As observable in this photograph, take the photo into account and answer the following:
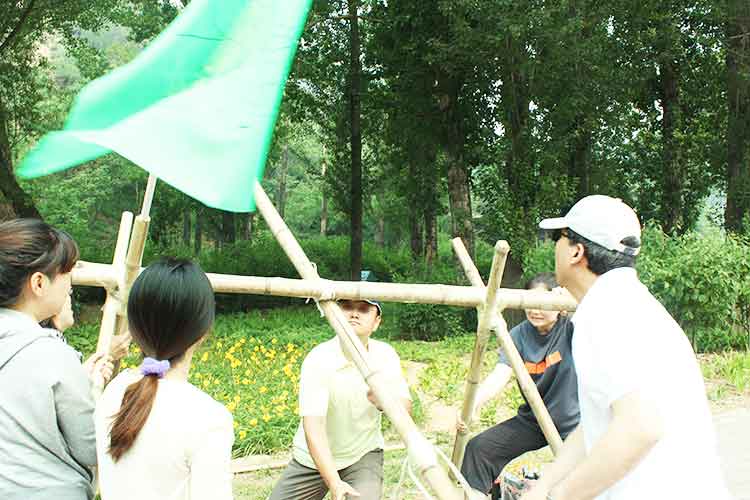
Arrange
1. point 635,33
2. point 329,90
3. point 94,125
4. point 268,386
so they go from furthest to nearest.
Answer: point 329,90 < point 635,33 < point 268,386 < point 94,125

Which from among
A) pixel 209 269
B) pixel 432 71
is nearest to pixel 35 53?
pixel 209 269

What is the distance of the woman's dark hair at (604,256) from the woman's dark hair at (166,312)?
115cm

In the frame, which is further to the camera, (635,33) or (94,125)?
(635,33)

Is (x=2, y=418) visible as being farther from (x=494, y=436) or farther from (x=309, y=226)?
(x=309, y=226)

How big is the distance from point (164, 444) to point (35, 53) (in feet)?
49.5

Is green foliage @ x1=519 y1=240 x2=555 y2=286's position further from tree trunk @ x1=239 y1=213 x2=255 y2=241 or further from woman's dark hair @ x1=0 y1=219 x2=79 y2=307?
tree trunk @ x1=239 y1=213 x2=255 y2=241

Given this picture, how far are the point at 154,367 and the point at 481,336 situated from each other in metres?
1.93

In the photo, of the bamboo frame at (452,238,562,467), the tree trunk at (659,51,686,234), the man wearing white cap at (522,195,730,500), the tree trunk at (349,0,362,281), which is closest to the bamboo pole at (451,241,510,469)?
the bamboo frame at (452,238,562,467)

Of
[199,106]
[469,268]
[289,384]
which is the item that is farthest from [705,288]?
[199,106]

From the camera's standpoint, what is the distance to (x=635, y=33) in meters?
13.8

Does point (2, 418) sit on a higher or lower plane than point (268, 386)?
higher

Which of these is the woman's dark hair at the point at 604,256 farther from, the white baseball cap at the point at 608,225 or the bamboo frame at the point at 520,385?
the bamboo frame at the point at 520,385

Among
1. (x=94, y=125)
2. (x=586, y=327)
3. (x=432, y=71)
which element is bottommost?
(x=586, y=327)

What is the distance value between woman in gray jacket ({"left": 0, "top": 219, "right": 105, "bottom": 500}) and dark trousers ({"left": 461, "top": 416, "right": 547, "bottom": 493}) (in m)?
2.33
